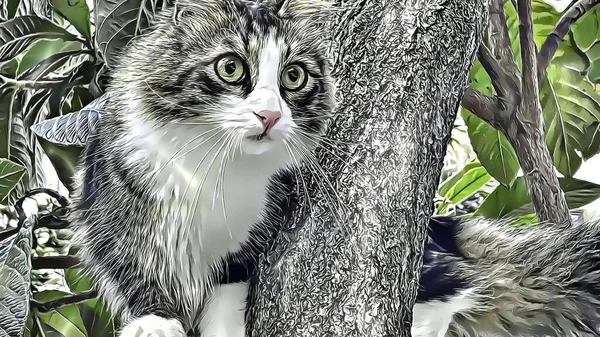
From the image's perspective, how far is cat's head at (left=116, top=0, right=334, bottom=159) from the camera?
2.55 feet

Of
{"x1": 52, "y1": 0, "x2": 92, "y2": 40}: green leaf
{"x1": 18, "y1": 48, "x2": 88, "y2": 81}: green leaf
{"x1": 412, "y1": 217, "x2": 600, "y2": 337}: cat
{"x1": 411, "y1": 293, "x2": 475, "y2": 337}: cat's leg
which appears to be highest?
{"x1": 52, "y1": 0, "x2": 92, "y2": 40}: green leaf

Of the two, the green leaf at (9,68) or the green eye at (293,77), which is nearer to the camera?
the green eye at (293,77)

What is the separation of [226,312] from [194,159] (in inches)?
8.9

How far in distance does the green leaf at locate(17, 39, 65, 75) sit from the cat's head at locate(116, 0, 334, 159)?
144mm

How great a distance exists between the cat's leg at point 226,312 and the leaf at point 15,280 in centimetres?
29

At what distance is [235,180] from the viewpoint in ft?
2.74

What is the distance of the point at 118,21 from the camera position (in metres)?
0.89

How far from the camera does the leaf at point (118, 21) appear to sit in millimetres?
870

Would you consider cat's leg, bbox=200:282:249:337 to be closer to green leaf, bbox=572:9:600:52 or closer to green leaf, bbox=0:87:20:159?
green leaf, bbox=0:87:20:159

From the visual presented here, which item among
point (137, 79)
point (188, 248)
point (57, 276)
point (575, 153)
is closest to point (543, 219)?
point (575, 153)

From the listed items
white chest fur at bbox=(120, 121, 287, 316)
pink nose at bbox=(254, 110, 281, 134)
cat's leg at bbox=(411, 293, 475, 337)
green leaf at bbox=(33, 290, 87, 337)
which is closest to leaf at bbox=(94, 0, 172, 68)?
white chest fur at bbox=(120, 121, 287, 316)

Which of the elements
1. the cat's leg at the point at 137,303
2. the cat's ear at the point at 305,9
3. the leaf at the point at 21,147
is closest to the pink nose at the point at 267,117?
the cat's ear at the point at 305,9

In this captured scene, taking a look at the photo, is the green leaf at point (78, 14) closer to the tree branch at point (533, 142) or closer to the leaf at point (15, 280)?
the leaf at point (15, 280)

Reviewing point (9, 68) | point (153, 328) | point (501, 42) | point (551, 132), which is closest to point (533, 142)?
point (551, 132)
